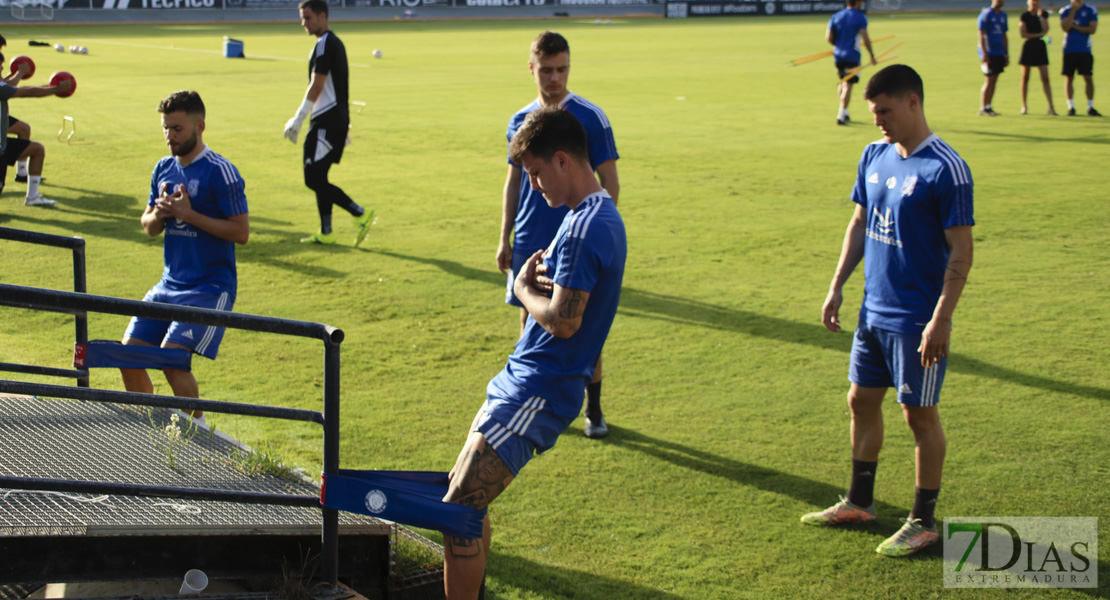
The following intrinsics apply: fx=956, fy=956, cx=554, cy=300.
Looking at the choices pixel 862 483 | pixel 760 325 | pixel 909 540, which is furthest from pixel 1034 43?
pixel 909 540

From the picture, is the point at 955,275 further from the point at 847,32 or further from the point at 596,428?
the point at 847,32

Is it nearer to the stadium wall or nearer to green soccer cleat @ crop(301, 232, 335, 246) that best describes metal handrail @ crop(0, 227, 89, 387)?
green soccer cleat @ crop(301, 232, 335, 246)

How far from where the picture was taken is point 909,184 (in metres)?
4.33

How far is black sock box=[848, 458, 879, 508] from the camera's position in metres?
4.75

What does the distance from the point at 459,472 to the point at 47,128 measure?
15.7 m

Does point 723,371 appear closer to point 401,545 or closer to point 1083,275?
point 401,545

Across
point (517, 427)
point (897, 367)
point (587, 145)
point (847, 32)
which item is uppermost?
point (847, 32)

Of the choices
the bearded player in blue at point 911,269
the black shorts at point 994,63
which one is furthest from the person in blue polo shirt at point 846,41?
the bearded player in blue at point 911,269

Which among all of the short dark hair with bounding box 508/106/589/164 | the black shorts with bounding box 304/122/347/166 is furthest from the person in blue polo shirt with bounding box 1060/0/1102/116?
the short dark hair with bounding box 508/106/589/164

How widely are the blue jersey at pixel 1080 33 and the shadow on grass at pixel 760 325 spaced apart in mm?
13922

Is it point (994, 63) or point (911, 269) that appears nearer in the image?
point (911, 269)

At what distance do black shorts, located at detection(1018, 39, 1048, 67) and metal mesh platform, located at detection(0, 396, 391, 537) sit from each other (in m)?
18.8

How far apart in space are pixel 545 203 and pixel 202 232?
1902 millimetres

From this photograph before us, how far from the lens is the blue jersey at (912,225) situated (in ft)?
13.9
